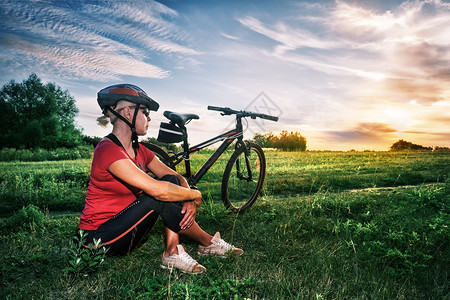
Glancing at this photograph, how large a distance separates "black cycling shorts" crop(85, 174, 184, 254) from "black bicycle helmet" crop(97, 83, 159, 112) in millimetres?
995

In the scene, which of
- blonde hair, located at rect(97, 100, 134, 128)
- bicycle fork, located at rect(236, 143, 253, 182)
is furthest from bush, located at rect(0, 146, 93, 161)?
blonde hair, located at rect(97, 100, 134, 128)

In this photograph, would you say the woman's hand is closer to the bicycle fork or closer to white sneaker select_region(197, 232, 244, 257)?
white sneaker select_region(197, 232, 244, 257)

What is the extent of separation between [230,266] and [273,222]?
59.1 inches

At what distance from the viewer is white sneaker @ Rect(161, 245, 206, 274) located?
2.96 m

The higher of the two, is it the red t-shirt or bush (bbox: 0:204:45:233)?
the red t-shirt

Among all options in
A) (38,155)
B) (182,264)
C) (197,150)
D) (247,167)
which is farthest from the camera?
(38,155)

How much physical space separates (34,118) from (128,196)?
150 ft

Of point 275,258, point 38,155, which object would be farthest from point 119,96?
point 38,155

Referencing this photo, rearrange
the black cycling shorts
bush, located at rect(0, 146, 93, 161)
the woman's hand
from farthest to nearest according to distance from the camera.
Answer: bush, located at rect(0, 146, 93, 161) < the woman's hand < the black cycling shorts

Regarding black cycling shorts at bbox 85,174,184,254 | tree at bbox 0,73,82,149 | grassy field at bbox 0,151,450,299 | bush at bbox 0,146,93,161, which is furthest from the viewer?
tree at bbox 0,73,82,149

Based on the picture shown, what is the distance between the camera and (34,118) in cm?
4003

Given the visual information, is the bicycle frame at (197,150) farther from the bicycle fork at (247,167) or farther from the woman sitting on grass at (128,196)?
the woman sitting on grass at (128,196)

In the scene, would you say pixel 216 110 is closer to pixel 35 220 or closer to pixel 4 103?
pixel 35 220

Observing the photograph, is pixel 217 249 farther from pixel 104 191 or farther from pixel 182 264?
pixel 104 191
